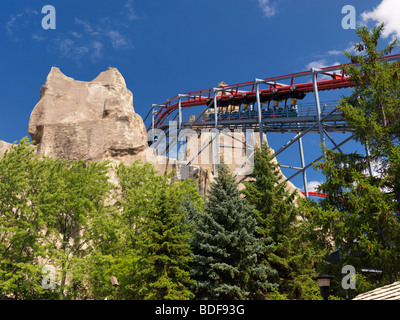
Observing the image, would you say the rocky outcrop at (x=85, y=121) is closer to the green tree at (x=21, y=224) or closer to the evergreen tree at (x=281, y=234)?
the green tree at (x=21, y=224)

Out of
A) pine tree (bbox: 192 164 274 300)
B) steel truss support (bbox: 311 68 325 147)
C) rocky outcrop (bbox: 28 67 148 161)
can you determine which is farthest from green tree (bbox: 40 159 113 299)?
steel truss support (bbox: 311 68 325 147)

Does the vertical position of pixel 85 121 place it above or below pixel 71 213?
above

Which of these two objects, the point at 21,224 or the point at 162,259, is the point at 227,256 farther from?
the point at 21,224

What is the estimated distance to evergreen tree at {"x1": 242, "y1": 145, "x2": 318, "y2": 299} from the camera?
1819 centimetres

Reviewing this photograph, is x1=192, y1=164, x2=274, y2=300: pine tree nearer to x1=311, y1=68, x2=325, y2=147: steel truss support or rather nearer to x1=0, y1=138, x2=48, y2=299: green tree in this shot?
x1=0, y1=138, x2=48, y2=299: green tree

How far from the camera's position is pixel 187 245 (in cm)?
1755

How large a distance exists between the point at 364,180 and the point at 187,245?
26.5 ft

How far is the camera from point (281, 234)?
20.1 m

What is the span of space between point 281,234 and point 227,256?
4.02 m

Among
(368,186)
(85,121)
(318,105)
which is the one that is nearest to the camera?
(368,186)

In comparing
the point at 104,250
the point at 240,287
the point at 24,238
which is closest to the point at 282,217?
the point at 240,287

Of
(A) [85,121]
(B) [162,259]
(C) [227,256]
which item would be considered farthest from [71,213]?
(A) [85,121]

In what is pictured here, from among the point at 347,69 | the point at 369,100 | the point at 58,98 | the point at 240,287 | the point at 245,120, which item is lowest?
the point at 240,287

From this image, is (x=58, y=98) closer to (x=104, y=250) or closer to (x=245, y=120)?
(x=245, y=120)
